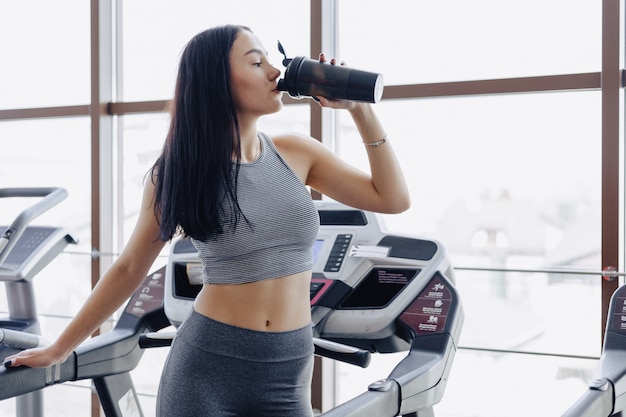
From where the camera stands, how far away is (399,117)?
9.86 ft

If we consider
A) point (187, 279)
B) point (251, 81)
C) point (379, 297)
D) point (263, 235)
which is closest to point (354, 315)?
point (379, 297)

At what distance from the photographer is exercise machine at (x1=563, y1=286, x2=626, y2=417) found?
1.55 metres

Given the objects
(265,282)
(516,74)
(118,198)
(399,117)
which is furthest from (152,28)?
(265,282)

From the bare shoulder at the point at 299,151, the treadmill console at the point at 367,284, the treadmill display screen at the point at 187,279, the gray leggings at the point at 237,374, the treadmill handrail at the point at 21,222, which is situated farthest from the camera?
the treadmill handrail at the point at 21,222

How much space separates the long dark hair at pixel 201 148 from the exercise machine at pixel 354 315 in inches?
18.2

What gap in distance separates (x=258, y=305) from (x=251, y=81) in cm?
Result: 42

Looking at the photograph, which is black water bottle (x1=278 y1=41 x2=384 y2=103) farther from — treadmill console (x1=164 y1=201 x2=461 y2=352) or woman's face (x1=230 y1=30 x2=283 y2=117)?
treadmill console (x1=164 y1=201 x2=461 y2=352)

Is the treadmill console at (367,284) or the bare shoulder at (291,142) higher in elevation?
the bare shoulder at (291,142)

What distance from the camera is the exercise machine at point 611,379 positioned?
5.08 feet

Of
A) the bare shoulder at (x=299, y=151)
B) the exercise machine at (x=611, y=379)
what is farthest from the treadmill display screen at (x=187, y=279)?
the exercise machine at (x=611, y=379)

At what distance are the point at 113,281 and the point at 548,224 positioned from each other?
1862mm

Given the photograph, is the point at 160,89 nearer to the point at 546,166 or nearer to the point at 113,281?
the point at 546,166

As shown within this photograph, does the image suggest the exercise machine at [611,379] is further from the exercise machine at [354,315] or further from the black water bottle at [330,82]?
the black water bottle at [330,82]

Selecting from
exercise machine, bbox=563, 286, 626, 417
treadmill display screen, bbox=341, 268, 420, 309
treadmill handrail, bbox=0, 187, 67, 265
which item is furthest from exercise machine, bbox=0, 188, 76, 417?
exercise machine, bbox=563, 286, 626, 417
